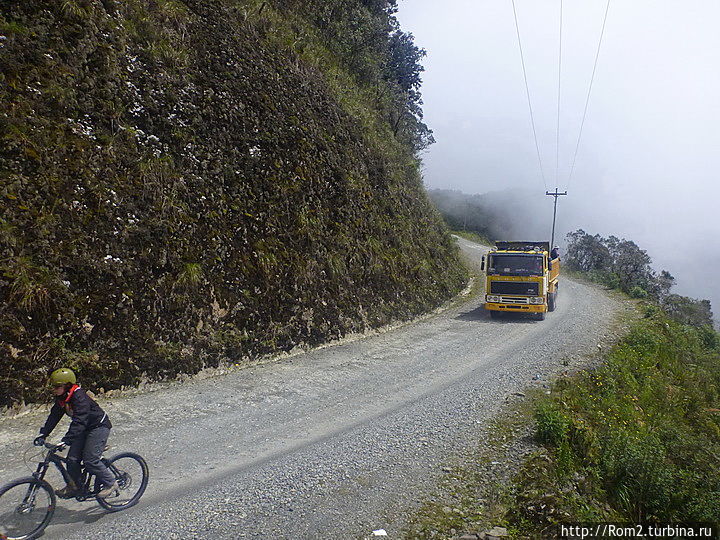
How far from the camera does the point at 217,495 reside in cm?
584

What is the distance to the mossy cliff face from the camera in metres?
8.85

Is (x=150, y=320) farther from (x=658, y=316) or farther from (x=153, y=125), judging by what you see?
(x=658, y=316)

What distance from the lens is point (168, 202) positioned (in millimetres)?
11383

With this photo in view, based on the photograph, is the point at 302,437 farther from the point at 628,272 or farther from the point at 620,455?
the point at 628,272

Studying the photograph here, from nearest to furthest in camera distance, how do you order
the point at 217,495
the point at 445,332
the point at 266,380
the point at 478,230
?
the point at 217,495 < the point at 266,380 < the point at 445,332 < the point at 478,230

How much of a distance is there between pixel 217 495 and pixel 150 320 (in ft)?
17.3

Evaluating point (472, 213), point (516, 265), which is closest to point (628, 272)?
point (516, 265)

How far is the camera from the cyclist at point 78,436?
5184 mm

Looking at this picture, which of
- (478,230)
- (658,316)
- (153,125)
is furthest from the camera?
(478,230)

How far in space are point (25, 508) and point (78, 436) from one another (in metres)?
0.81

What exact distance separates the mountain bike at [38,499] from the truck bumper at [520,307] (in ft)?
53.0

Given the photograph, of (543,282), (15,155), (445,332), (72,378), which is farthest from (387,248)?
(72,378)

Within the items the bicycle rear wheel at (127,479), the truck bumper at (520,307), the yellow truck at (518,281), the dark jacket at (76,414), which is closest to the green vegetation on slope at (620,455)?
the bicycle rear wheel at (127,479)

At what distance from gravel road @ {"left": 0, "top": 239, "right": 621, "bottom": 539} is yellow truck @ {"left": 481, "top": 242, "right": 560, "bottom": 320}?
202 inches
